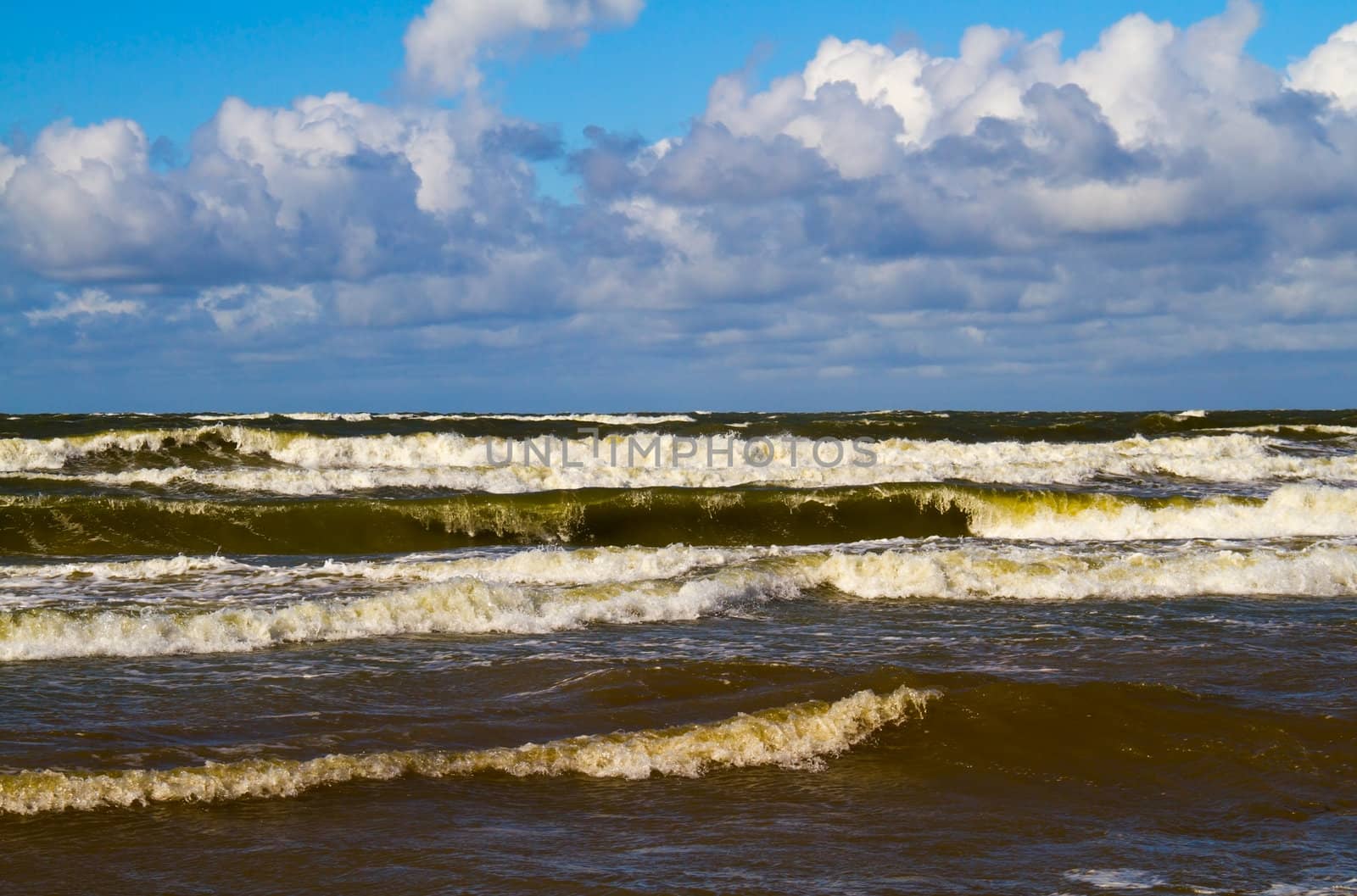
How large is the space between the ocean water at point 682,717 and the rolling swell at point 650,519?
0.39 m

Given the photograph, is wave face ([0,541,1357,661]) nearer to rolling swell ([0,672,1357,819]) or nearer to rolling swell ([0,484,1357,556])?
rolling swell ([0,672,1357,819])

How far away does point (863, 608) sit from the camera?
11.6 m

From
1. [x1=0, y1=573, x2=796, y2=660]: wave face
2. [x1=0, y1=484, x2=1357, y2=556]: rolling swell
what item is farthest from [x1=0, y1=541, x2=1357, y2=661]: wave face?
[x1=0, y1=484, x2=1357, y2=556]: rolling swell

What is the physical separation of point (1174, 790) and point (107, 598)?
9.84m

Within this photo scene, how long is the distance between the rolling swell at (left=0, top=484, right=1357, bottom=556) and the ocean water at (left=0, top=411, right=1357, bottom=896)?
15.3 inches

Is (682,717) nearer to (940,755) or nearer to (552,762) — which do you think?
(552,762)

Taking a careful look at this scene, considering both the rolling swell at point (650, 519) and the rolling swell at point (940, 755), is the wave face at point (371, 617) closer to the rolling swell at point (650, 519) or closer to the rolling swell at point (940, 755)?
the rolling swell at point (940, 755)

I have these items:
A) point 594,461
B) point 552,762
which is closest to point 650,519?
point 594,461

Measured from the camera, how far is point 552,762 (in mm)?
6324

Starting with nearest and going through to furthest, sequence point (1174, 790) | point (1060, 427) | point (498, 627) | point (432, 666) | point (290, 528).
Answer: point (1174, 790) < point (432, 666) < point (498, 627) < point (290, 528) < point (1060, 427)

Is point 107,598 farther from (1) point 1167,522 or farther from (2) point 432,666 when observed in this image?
(1) point 1167,522

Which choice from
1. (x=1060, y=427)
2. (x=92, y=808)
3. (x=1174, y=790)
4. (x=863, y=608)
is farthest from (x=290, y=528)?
(x=1060, y=427)

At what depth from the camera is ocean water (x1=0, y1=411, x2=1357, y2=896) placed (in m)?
5.03

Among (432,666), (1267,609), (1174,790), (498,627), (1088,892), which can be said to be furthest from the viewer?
(1267,609)
